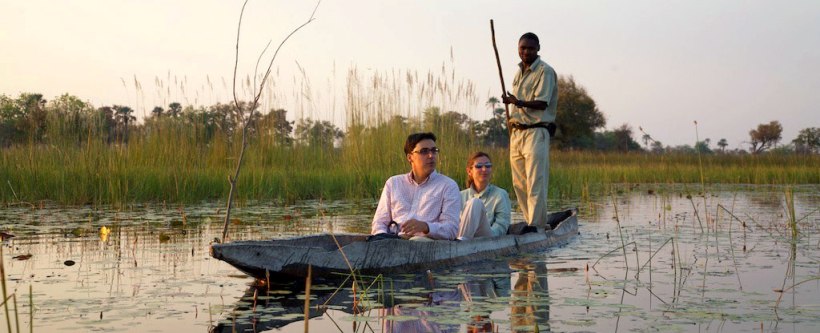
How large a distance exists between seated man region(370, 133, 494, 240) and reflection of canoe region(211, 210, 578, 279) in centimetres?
16

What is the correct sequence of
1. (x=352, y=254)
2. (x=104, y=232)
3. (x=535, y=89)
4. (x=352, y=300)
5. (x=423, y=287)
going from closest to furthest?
(x=352, y=300) → (x=423, y=287) → (x=352, y=254) → (x=104, y=232) → (x=535, y=89)

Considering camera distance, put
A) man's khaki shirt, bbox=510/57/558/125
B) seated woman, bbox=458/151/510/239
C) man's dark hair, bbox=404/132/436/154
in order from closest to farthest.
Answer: man's dark hair, bbox=404/132/436/154
seated woman, bbox=458/151/510/239
man's khaki shirt, bbox=510/57/558/125

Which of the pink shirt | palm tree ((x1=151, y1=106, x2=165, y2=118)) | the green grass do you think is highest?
palm tree ((x1=151, y1=106, x2=165, y2=118))

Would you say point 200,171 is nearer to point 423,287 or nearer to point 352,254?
point 352,254

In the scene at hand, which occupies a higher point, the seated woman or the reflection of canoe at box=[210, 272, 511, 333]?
the seated woman

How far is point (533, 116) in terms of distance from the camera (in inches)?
349

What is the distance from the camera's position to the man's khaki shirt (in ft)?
28.6

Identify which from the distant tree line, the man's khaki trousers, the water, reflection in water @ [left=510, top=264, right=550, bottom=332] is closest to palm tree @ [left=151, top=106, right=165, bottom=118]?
the distant tree line

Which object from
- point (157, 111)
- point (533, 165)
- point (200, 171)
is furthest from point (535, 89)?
point (157, 111)

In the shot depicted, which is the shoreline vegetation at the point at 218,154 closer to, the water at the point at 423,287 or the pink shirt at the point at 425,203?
the water at the point at 423,287

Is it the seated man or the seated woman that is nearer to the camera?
the seated man

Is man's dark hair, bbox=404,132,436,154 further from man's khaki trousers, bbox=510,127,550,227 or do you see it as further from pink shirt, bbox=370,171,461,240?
man's khaki trousers, bbox=510,127,550,227

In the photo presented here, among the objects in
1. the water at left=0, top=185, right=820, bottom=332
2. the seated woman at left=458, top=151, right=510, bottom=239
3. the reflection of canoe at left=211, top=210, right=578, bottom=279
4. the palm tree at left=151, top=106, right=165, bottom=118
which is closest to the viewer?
the water at left=0, top=185, right=820, bottom=332

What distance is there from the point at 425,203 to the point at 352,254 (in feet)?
3.00
